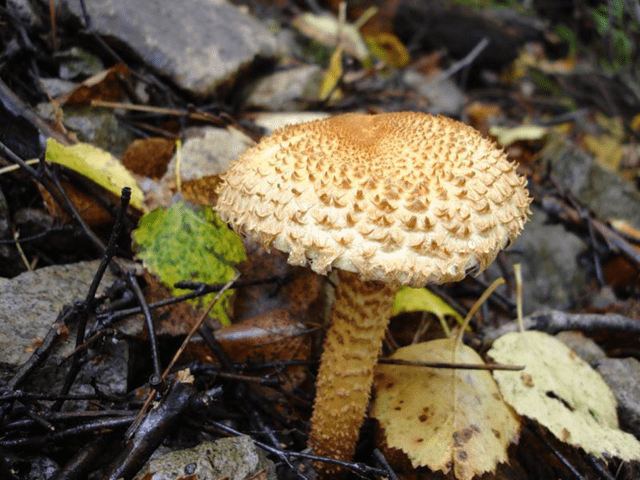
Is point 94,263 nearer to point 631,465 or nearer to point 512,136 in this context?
point 631,465

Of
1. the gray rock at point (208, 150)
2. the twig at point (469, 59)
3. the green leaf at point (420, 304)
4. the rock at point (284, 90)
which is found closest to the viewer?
the green leaf at point (420, 304)

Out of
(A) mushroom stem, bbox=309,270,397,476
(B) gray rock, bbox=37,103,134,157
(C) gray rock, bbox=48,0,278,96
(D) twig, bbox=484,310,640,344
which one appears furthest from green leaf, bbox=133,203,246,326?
(D) twig, bbox=484,310,640,344

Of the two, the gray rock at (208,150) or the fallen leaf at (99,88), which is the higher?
the fallen leaf at (99,88)

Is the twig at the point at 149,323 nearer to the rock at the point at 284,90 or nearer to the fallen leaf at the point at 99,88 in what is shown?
the fallen leaf at the point at 99,88

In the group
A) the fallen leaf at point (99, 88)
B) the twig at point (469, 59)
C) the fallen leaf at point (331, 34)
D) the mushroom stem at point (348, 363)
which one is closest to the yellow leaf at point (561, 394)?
the mushroom stem at point (348, 363)

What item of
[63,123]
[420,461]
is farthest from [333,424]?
[63,123]

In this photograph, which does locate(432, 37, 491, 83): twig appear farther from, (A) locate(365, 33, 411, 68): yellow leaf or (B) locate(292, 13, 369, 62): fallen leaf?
(B) locate(292, 13, 369, 62): fallen leaf
